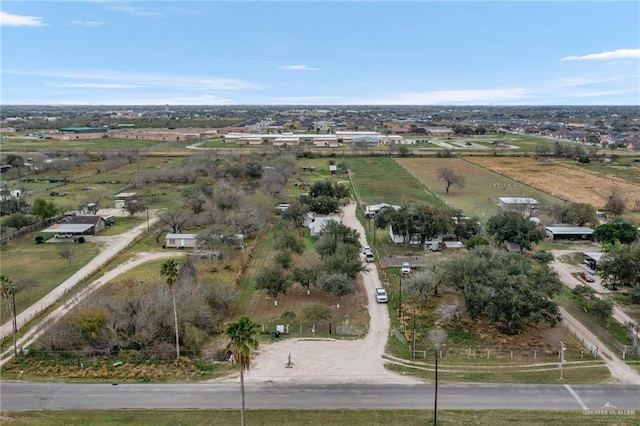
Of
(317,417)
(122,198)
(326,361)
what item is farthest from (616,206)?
(122,198)

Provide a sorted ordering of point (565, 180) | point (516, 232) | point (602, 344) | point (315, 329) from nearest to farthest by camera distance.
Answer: point (602, 344) → point (315, 329) → point (516, 232) → point (565, 180)

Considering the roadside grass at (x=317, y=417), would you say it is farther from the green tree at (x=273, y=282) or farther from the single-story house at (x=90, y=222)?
the single-story house at (x=90, y=222)

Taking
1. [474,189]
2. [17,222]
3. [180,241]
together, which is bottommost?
→ [180,241]

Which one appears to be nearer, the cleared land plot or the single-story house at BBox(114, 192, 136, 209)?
the cleared land plot

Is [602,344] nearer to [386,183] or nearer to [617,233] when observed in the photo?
[617,233]

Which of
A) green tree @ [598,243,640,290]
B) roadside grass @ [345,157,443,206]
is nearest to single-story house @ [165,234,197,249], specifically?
roadside grass @ [345,157,443,206]

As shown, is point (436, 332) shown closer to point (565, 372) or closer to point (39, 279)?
point (565, 372)

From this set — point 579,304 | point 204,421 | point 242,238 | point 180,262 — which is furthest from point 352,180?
point 204,421

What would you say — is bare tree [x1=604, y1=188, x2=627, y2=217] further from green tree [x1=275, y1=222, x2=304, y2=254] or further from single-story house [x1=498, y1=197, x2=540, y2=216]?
green tree [x1=275, y1=222, x2=304, y2=254]
